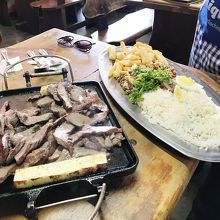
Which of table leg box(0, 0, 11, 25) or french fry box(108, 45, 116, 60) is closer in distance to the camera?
french fry box(108, 45, 116, 60)

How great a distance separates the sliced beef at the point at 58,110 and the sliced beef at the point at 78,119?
9 cm

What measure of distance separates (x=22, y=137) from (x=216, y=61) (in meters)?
1.98

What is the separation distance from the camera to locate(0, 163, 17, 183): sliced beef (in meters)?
1.02

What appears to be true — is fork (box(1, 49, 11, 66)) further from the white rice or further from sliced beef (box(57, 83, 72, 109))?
the white rice

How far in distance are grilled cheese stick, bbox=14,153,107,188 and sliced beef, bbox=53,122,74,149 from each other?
0.13 m

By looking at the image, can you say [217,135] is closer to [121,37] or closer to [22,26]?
[121,37]

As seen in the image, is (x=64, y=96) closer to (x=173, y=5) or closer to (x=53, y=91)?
(x=53, y=91)

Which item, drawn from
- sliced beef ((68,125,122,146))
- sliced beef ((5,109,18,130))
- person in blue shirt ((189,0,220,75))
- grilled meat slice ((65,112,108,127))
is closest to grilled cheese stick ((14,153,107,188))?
sliced beef ((68,125,122,146))

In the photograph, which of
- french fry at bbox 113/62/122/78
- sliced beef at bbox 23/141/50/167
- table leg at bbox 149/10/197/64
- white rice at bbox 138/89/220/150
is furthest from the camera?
table leg at bbox 149/10/197/64

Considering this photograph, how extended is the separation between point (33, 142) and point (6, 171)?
19 cm

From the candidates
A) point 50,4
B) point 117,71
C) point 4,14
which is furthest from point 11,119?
point 4,14

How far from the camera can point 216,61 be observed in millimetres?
2270

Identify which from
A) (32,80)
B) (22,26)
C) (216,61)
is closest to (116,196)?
(32,80)

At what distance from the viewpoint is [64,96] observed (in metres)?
1.52
